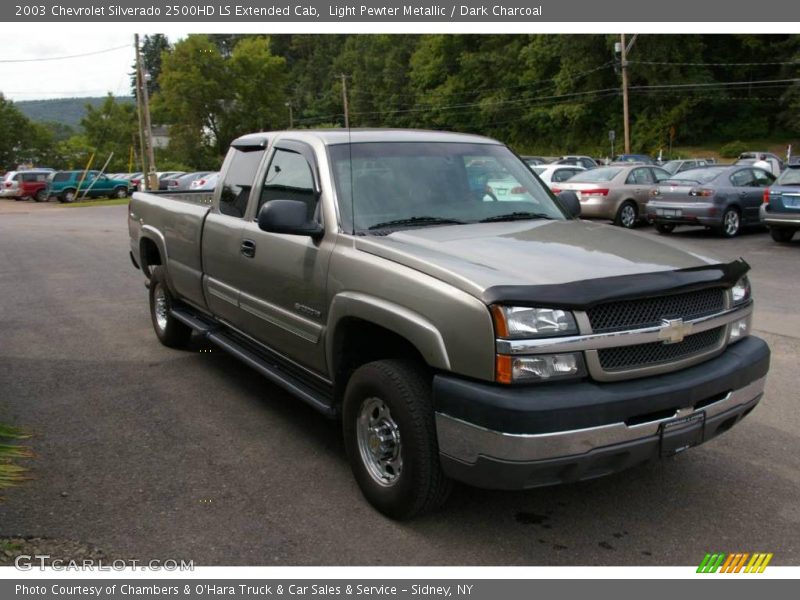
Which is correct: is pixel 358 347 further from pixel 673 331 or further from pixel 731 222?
pixel 731 222

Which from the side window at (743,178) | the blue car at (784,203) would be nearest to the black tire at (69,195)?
the side window at (743,178)

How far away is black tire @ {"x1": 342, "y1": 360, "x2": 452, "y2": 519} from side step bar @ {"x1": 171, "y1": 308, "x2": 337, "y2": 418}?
1.23ft

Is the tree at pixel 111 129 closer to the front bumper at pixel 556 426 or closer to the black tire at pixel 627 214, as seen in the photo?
the black tire at pixel 627 214

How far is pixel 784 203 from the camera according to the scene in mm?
14266

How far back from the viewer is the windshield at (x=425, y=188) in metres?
4.39

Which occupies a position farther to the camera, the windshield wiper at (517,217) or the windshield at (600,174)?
the windshield at (600,174)

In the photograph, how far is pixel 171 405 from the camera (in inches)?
221

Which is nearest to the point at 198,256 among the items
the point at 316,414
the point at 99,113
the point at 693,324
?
the point at 316,414

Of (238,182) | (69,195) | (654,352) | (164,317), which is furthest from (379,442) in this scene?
(69,195)

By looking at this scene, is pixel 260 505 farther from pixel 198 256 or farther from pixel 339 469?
pixel 198 256

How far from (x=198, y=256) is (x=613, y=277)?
12.1 feet

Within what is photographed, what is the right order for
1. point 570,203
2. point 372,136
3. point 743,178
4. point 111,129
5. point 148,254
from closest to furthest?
point 372,136
point 570,203
point 148,254
point 743,178
point 111,129

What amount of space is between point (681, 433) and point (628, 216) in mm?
15498
